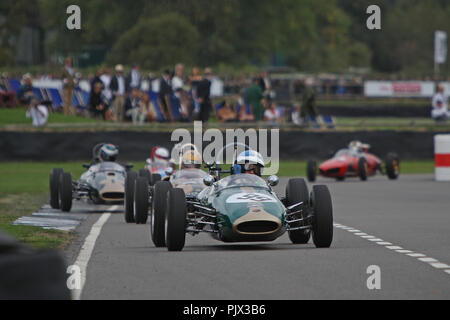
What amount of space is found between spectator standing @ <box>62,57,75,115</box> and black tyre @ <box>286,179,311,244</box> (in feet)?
81.7

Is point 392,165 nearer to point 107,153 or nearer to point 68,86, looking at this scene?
point 107,153

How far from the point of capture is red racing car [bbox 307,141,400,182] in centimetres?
3189

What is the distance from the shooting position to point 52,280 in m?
5.79

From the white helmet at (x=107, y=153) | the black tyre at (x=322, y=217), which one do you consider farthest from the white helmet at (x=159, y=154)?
the black tyre at (x=322, y=217)

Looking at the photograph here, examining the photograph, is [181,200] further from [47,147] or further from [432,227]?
[47,147]

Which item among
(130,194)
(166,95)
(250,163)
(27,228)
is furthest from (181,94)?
(250,163)

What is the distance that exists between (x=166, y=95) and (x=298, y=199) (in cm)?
2656

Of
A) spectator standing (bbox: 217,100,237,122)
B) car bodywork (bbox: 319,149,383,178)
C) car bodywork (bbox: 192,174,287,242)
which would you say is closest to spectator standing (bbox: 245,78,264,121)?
spectator standing (bbox: 217,100,237,122)

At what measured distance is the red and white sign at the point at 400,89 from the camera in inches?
2670

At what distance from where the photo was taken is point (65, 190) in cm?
2083

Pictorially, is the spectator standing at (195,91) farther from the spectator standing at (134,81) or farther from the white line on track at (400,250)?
the white line on track at (400,250)

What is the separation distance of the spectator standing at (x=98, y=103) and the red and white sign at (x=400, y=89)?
29572mm
